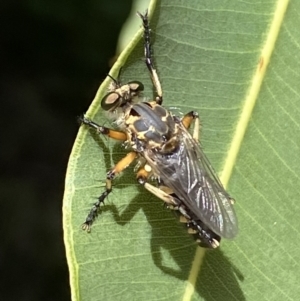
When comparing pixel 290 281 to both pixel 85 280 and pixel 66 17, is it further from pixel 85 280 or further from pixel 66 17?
pixel 66 17

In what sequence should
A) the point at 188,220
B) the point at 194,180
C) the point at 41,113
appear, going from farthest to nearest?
the point at 41,113
the point at 194,180
the point at 188,220

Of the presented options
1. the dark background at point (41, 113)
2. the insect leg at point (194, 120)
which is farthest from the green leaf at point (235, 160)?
the dark background at point (41, 113)

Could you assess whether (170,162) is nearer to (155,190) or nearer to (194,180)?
(194,180)

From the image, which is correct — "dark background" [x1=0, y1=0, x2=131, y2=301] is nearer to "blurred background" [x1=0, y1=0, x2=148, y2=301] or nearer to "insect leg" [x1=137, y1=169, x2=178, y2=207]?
"blurred background" [x1=0, y1=0, x2=148, y2=301]

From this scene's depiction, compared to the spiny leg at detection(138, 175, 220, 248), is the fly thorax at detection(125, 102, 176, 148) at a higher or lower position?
higher

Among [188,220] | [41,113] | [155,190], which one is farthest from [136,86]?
[41,113]

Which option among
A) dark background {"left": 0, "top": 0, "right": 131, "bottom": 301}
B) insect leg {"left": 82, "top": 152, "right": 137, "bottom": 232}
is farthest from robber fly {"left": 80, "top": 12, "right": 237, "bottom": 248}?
dark background {"left": 0, "top": 0, "right": 131, "bottom": 301}

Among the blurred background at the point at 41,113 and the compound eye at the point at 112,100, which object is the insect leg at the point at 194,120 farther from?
the blurred background at the point at 41,113
